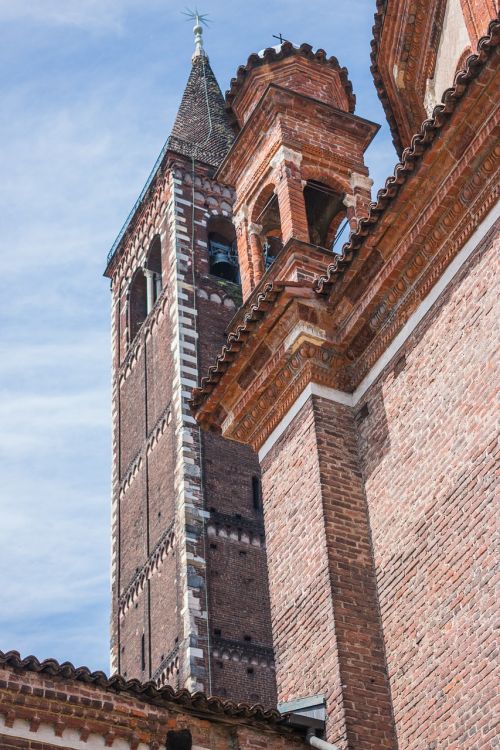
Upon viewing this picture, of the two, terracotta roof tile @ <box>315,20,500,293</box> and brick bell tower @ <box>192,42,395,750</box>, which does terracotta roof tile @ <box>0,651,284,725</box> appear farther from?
terracotta roof tile @ <box>315,20,500,293</box>

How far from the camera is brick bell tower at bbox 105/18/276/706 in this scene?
25.1 meters

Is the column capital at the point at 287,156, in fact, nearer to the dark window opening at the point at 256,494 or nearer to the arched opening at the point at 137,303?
the dark window opening at the point at 256,494

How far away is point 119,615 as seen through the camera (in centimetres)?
2897

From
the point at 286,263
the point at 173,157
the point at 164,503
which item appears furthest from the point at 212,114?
the point at 286,263

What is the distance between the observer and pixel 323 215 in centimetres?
1421

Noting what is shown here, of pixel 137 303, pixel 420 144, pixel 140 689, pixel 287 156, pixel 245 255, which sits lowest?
pixel 140 689

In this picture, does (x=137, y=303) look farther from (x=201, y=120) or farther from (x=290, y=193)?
(x=290, y=193)

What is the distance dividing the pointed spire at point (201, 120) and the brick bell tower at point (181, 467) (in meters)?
0.10

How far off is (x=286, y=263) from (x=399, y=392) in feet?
7.79

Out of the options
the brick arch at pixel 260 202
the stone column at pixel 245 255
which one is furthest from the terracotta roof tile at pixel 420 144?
the brick arch at pixel 260 202

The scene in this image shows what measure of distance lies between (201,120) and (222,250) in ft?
21.1

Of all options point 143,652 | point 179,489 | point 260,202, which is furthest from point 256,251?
point 143,652

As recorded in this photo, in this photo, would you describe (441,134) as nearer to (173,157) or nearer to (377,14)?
(377,14)

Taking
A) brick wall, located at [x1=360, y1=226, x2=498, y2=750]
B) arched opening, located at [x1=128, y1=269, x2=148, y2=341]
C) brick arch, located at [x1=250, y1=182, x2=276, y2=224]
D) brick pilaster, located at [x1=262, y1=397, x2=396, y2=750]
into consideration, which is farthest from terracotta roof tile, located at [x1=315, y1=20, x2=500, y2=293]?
arched opening, located at [x1=128, y1=269, x2=148, y2=341]
